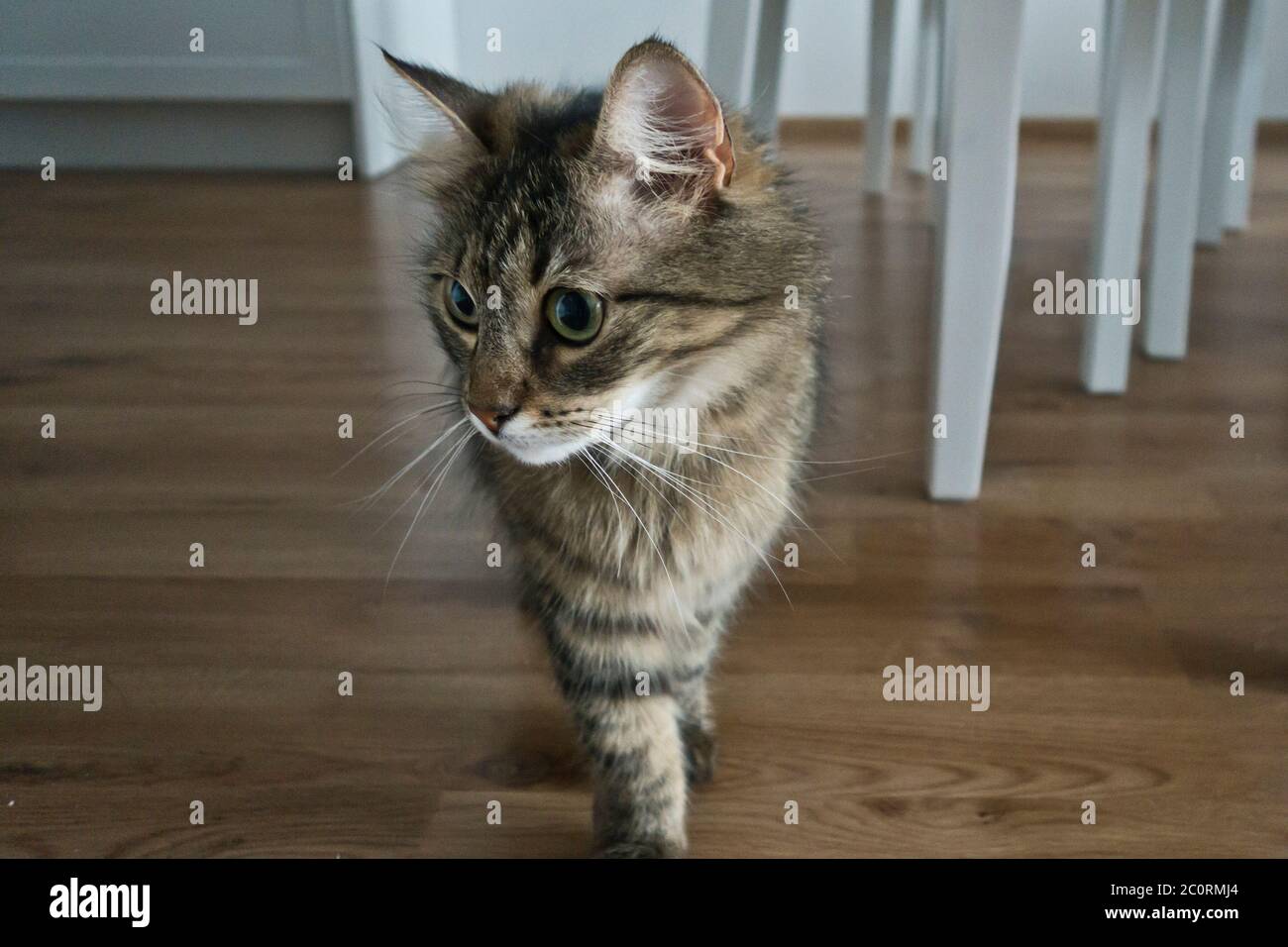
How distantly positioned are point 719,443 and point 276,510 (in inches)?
29.5

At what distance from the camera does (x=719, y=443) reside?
927 mm

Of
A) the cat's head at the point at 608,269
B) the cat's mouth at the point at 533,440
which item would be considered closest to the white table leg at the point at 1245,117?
the cat's head at the point at 608,269

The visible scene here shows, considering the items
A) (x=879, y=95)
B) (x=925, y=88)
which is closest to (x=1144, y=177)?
(x=879, y=95)

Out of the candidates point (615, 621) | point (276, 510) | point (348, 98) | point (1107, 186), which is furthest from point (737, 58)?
point (348, 98)

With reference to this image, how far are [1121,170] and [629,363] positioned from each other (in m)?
1.03

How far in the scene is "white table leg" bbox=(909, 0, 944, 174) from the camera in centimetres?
263

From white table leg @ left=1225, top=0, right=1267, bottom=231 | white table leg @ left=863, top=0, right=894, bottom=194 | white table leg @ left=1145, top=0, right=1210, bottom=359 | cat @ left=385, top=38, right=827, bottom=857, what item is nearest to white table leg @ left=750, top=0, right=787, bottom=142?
white table leg @ left=863, top=0, right=894, bottom=194

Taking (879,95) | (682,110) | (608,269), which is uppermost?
(879,95)

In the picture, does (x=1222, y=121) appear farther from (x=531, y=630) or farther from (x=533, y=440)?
(x=533, y=440)

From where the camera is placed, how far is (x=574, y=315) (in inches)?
32.4

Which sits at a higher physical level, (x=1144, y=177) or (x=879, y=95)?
(x=879, y=95)

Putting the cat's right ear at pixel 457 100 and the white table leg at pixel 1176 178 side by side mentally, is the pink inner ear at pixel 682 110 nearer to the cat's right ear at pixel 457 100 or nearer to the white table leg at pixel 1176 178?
the cat's right ear at pixel 457 100

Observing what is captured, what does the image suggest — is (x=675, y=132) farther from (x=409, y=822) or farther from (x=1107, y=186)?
(x=1107, y=186)

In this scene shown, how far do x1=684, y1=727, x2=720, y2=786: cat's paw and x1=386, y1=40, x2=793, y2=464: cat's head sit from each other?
1.10 ft
